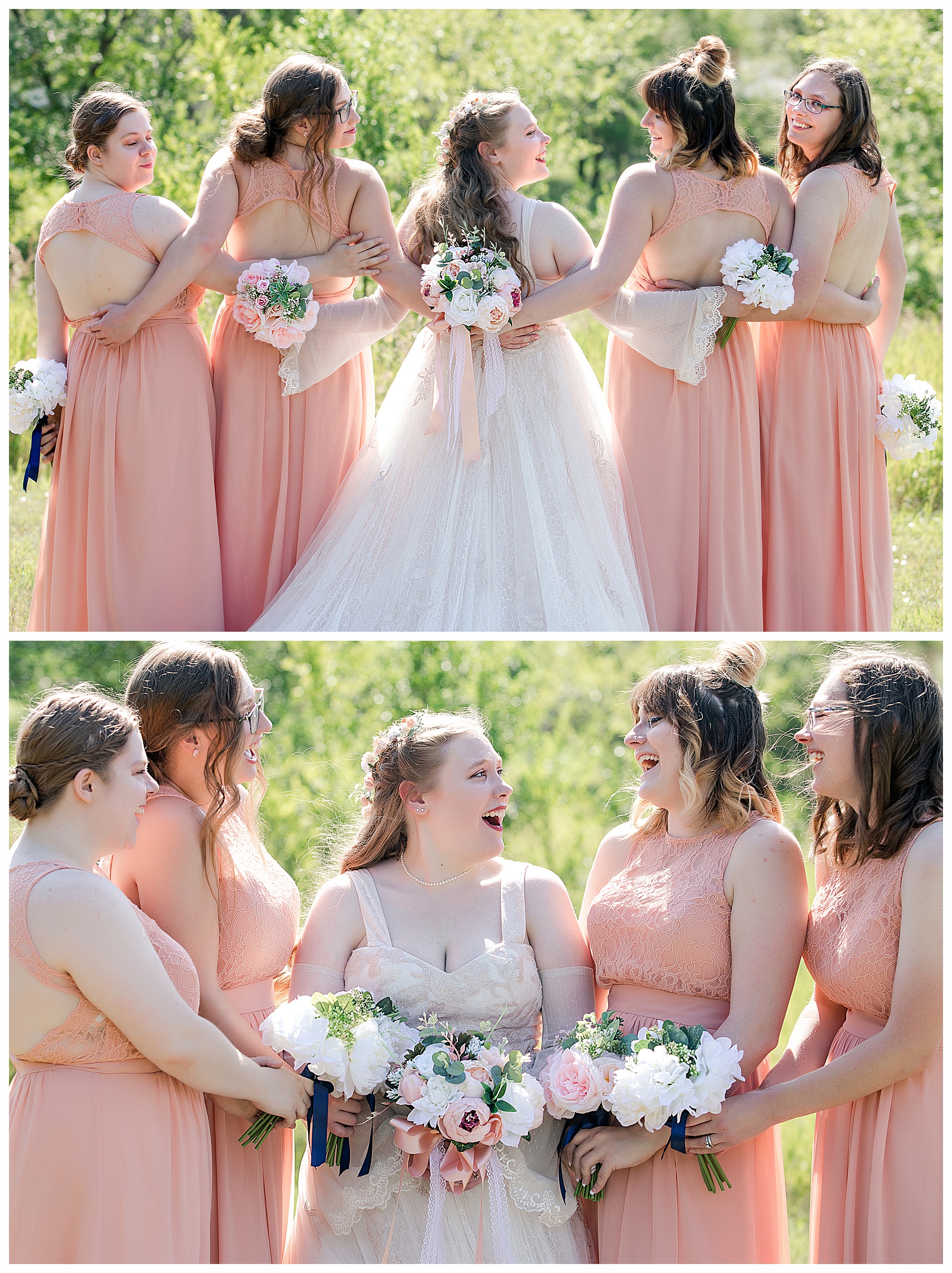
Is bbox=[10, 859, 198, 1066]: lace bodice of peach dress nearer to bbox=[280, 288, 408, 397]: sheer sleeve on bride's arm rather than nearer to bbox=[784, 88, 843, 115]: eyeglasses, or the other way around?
bbox=[280, 288, 408, 397]: sheer sleeve on bride's arm

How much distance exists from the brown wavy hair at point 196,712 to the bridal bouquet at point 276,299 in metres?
1.72

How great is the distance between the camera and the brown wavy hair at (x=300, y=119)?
5.53m

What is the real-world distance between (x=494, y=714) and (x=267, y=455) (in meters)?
9.97

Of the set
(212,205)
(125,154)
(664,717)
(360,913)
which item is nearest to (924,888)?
(664,717)

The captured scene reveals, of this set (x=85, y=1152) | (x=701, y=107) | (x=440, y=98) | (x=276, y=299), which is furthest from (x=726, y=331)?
(x=440, y=98)

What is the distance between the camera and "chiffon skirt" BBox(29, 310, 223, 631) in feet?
19.3

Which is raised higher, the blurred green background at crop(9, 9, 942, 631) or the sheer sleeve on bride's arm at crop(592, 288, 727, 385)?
the blurred green background at crop(9, 9, 942, 631)

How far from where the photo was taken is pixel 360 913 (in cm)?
459

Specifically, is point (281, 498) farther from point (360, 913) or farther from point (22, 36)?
point (22, 36)

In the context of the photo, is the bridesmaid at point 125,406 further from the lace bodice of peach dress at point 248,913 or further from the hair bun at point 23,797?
A: the hair bun at point 23,797

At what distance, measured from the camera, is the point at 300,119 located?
5578 mm

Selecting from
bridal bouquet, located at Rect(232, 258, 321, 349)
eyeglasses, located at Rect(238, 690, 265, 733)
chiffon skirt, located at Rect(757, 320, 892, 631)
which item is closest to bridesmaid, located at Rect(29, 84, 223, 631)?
bridal bouquet, located at Rect(232, 258, 321, 349)

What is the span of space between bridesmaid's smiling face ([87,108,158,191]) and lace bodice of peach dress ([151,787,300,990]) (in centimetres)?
287

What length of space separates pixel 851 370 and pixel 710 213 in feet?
3.41
